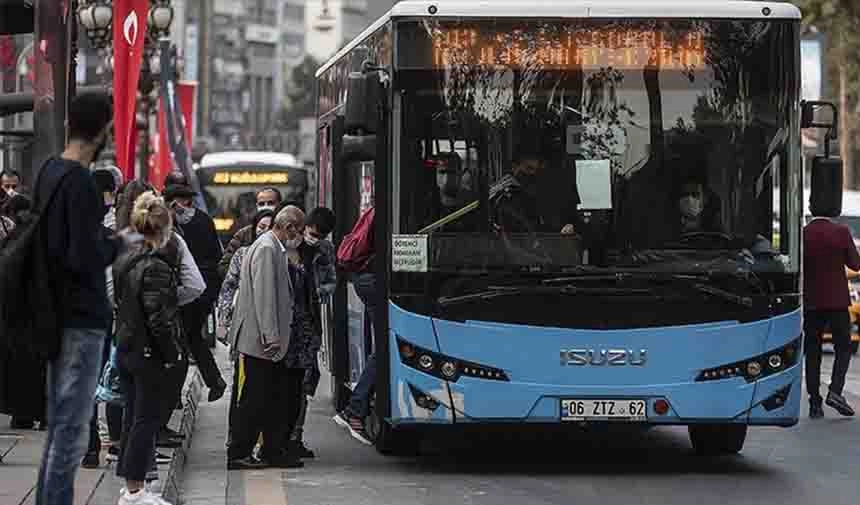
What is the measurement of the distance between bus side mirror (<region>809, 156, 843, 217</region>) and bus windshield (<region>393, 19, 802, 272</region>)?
0.95 feet

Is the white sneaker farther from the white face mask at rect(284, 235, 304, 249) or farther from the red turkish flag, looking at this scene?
the red turkish flag

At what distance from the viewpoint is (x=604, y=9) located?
1303 centimetres

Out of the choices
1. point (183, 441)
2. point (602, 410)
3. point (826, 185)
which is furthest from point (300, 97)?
point (602, 410)

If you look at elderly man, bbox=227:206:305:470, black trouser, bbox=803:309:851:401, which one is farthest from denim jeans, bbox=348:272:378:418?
black trouser, bbox=803:309:851:401

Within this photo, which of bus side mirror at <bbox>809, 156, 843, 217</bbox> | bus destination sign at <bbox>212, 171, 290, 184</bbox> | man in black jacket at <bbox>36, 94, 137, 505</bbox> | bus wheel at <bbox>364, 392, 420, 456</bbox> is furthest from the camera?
bus destination sign at <bbox>212, 171, 290, 184</bbox>

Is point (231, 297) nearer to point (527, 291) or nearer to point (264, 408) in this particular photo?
point (264, 408)

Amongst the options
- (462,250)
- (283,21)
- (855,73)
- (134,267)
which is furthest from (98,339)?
(283,21)

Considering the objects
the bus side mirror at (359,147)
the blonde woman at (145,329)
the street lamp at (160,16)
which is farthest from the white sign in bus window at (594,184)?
the street lamp at (160,16)

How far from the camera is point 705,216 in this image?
12922 mm

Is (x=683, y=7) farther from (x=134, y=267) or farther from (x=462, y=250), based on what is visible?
(x=134, y=267)

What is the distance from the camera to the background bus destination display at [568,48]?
12.9m

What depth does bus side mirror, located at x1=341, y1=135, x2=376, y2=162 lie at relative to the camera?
12961mm

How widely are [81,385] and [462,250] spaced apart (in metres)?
4.55

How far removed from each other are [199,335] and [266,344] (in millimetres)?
2122
